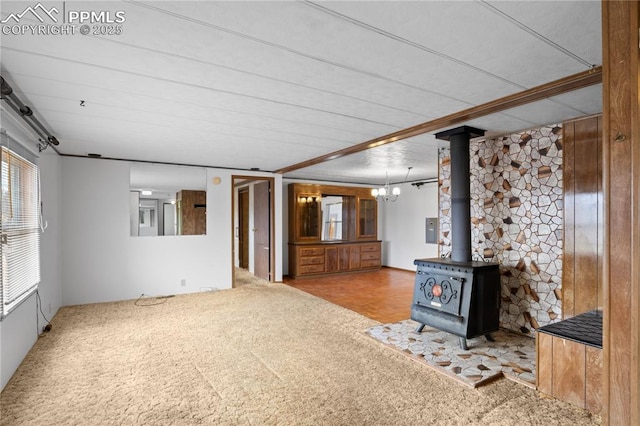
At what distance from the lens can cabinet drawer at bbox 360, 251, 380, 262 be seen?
8.10 meters

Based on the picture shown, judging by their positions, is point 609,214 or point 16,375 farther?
point 16,375

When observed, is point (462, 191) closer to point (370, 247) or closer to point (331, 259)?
point (331, 259)

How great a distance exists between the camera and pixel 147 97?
101 inches

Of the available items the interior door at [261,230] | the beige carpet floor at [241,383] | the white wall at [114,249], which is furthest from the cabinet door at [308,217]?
the beige carpet floor at [241,383]

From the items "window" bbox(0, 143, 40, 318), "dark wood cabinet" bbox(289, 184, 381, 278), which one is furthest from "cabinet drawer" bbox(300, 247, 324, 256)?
"window" bbox(0, 143, 40, 318)

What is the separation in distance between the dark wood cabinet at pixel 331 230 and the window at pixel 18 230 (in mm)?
4657

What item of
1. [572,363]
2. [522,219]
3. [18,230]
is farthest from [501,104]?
[18,230]

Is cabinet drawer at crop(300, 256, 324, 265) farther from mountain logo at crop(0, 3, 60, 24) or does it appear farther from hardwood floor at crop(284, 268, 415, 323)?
mountain logo at crop(0, 3, 60, 24)

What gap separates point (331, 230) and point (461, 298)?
490 cm

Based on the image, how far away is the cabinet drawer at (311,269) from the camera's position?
7293 millimetres

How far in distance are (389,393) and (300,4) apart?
251 centimetres

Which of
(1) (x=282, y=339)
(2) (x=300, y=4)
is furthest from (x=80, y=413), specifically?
(2) (x=300, y=4)

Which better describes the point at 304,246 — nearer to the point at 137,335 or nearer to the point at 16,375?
the point at 137,335

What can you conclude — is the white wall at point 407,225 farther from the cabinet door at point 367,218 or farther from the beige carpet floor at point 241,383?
the beige carpet floor at point 241,383
